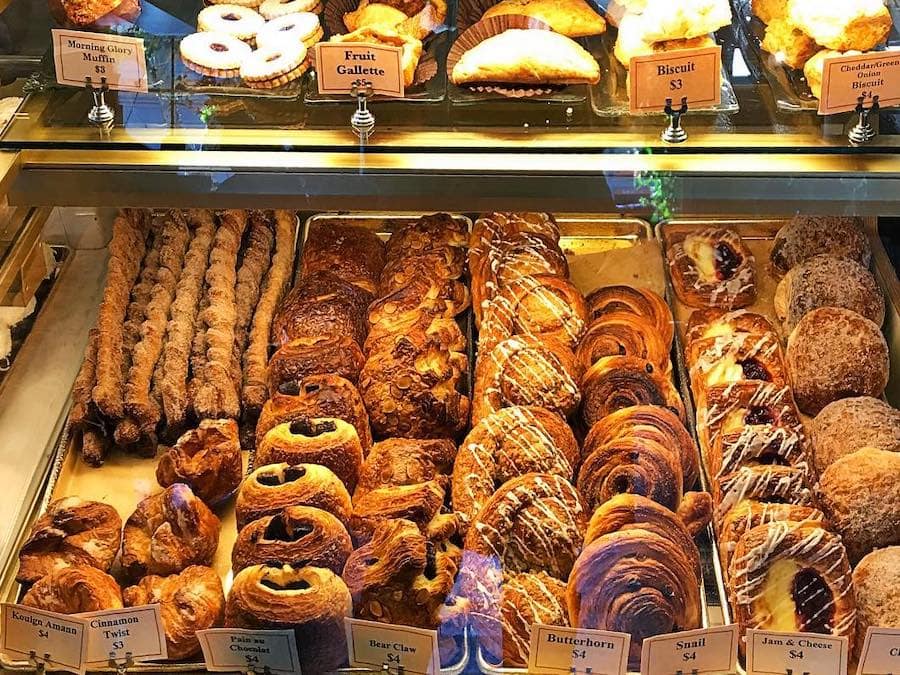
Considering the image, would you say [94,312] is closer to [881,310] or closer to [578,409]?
[578,409]

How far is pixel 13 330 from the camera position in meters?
2.68

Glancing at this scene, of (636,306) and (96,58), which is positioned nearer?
(96,58)

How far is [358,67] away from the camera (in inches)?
73.9

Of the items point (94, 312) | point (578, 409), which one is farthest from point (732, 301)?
point (94, 312)

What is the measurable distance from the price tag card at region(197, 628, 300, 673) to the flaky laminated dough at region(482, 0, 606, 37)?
1.31m

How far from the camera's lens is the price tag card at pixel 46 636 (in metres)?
1.91

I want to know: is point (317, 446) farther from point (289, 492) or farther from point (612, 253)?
point (612, 253)

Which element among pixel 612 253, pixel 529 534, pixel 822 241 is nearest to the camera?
pixel 529 534

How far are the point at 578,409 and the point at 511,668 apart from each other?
0.64m

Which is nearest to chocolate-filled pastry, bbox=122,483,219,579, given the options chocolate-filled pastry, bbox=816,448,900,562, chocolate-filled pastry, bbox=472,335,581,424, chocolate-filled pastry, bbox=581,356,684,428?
chocolate-filled pastry, bbox=472,335,581,424

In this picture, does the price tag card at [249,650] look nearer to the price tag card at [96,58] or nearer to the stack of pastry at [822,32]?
the price tag card at [96,58]

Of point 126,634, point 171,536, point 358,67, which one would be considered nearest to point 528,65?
point 358,67

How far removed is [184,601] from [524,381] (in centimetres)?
85

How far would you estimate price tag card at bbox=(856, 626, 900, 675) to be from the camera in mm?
1889
